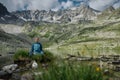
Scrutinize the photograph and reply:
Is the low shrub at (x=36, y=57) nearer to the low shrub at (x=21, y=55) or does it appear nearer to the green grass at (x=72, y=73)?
the low shrub at (x=21, y=55)

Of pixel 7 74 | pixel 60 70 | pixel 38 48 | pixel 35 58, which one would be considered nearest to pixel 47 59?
pixel 35 58

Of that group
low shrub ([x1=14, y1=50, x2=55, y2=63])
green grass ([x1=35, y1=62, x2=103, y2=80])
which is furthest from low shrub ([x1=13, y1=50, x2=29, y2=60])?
green grass ([x1=35, y1=62, x2=103, y2=80])

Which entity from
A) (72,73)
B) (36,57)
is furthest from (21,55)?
(72,73)

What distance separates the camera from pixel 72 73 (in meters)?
7.65

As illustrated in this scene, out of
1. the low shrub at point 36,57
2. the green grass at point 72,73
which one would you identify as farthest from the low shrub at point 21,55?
the green grass at point 72,73

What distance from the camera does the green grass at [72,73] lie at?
7.60 meters

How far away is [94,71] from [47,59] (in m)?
14.3

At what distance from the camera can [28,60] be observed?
21.9 m

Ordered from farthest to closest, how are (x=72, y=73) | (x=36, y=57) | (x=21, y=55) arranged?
1. (x=21, y=55)
2. (x=36, y=57)
3. (x=72, y=73)

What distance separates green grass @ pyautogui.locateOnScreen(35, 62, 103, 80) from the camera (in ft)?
24.9

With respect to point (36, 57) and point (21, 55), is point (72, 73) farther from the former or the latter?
point (21, 55)

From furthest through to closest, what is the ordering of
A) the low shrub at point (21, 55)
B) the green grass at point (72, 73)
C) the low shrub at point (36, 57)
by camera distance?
the low shrub at point (21, 55) → the low shrub at point (36, 57) → the green grass at point (72, 73)

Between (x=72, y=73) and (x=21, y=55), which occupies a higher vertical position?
(x=21, y=55)

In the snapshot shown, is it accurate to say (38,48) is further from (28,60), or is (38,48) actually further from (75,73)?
(75,73)
